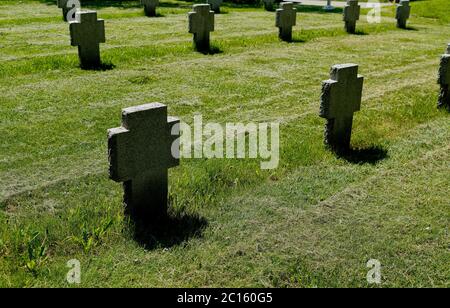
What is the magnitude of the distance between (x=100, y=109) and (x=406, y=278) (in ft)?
17.2

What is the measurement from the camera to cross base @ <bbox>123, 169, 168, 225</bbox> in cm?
453

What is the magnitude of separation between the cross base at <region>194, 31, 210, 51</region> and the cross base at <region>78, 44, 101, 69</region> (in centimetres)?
267

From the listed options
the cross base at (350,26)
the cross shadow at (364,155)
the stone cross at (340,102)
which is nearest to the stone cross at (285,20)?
the cross base at (350,26)

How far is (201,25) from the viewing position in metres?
12.6

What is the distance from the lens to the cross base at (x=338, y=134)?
21.0 feet

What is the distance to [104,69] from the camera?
A: 1048 centimetres

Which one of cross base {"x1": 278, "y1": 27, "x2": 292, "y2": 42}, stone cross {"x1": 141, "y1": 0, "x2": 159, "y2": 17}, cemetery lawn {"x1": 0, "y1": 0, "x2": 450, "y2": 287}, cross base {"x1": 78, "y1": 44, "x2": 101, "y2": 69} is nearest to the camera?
cemetery lawn {"x1": 0, "y1": 0, "x2": 450, "y2": 287}

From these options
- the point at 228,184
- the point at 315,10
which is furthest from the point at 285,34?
the point at 228,184

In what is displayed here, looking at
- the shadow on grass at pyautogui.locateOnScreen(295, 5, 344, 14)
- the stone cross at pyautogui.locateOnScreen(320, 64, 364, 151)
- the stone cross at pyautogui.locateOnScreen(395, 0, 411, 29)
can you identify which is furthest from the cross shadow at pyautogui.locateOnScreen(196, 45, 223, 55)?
the shadow on grass at pyautogui.locateOnScreen(295, 5, 344, 14)

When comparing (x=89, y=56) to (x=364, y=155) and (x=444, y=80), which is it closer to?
(x=364, y=155)

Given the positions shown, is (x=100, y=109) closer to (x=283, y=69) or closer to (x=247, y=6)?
(x=283, y=69)

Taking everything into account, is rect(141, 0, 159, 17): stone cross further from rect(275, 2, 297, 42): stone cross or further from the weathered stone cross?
the weathered stone cross

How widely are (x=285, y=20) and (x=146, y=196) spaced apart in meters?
10.7
